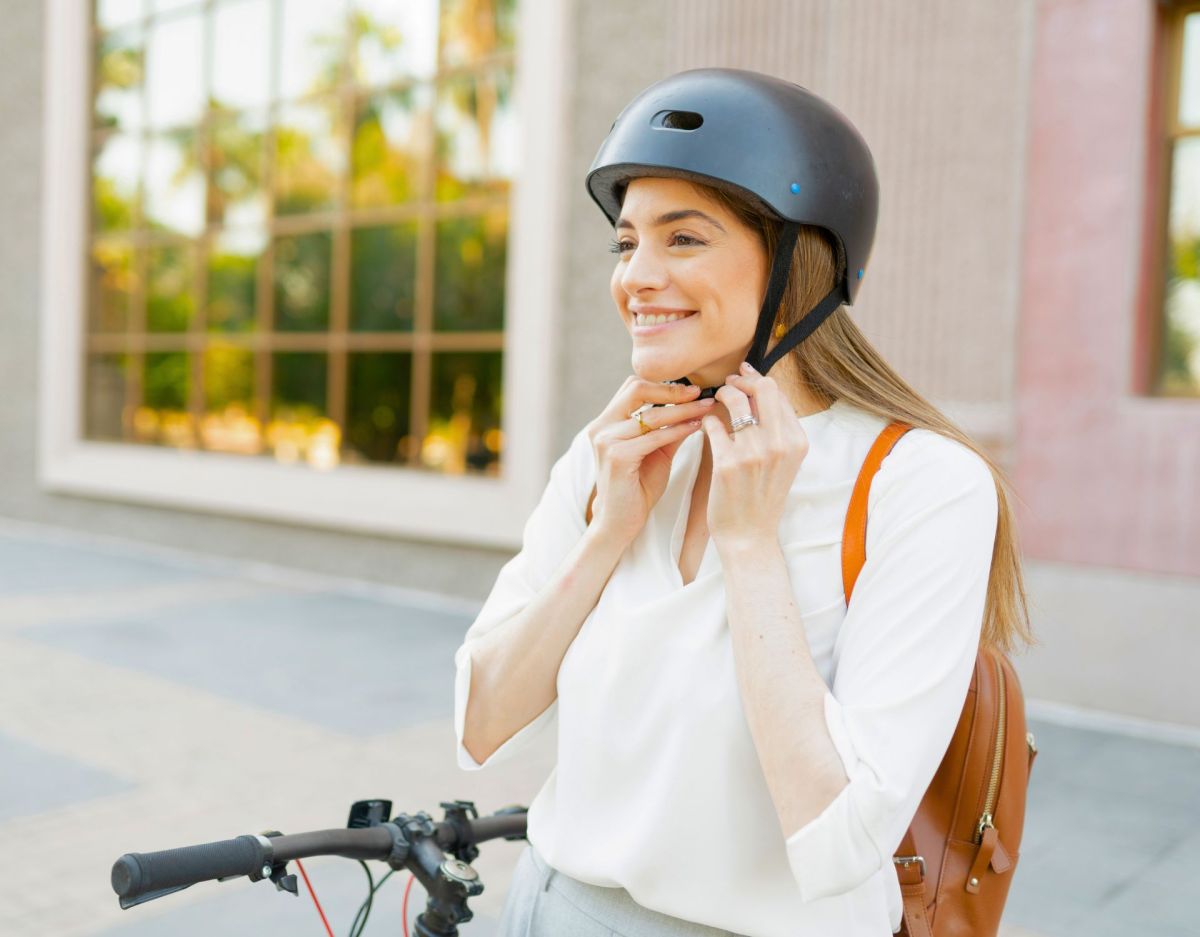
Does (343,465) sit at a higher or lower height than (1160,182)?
lower

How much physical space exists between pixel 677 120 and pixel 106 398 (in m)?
12.8

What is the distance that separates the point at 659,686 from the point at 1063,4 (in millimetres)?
6022

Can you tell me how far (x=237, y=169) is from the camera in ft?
39.0

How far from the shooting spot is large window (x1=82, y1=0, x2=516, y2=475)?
32.6 feet

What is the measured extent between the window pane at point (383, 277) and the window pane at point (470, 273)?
367mm

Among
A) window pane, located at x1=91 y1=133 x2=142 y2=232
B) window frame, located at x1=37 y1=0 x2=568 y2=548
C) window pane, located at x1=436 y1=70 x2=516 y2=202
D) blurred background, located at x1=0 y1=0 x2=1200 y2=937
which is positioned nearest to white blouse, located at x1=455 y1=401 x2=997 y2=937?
blurred background, located at x1=0 y1=0 x2=1200 y2=937

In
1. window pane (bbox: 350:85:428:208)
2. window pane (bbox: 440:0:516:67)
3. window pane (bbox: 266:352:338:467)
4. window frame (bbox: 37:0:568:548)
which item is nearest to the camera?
window frame (bbox: 37:0:568:548)

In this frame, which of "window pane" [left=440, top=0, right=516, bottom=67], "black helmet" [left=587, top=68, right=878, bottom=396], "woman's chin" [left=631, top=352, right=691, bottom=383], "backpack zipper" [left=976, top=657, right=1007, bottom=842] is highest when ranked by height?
"window pane" [left=440, top=0, right=516, bottom=67]

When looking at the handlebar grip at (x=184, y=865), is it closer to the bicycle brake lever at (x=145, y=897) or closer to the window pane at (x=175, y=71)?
the bicycle brake lever at (x=145, y=897)

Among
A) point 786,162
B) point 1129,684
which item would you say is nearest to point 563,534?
point 786,162

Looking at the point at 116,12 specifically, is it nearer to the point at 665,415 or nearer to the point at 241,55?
the point at 241,55

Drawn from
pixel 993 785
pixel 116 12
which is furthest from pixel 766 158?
pixel 116 12

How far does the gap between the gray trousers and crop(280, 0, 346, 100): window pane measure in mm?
10126

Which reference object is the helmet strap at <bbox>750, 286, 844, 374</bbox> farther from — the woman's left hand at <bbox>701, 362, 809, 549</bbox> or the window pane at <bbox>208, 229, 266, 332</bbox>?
the window pane at <bbox>208, 229, 266, 332</bbox>
